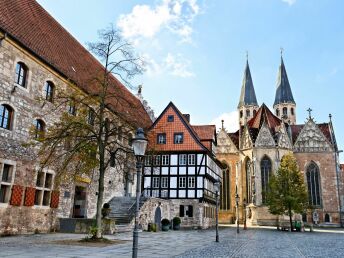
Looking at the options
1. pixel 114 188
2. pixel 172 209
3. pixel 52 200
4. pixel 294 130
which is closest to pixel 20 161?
pixel 52 200

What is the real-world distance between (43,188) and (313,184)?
42463 mm

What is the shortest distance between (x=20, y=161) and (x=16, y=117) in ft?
7.35

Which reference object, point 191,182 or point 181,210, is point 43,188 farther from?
point 191,182

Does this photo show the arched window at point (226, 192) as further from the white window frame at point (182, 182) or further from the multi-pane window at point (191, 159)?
the multi-pane window at point (191, 159)

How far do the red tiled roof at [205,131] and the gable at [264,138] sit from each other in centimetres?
1437

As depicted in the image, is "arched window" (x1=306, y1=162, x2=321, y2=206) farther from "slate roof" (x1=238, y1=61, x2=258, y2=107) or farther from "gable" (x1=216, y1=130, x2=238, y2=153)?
"slate roof" (x1=238, y1=61, x2=258, y2=107)

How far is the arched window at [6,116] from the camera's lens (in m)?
16.6

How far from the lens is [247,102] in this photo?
67250mm

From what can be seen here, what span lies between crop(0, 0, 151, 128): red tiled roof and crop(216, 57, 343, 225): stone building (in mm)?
29228

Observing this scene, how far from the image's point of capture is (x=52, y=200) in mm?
20203

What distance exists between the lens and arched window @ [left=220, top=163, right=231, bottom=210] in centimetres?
5125

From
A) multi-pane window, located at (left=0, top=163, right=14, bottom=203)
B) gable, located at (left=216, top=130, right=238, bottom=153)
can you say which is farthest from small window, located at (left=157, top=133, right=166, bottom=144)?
gable, located at (left=216, top=130, right=238, bottom=153)

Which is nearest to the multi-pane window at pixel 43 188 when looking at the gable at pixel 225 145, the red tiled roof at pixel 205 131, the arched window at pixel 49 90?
the arched window at pixel 49 90

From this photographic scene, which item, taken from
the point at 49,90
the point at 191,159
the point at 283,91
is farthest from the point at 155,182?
the point at 283,91
